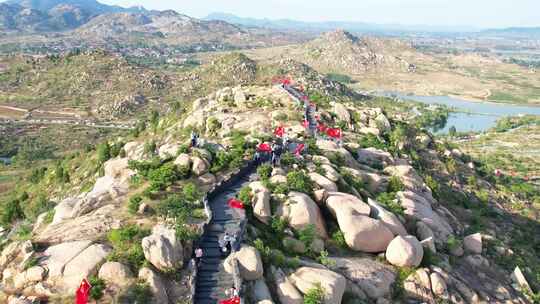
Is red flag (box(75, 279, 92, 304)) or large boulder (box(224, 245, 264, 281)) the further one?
large boulder (box(224, 245, 264, 281))

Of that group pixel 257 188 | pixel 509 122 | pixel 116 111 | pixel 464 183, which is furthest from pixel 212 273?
pixel 509 122

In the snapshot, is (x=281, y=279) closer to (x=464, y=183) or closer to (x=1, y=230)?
(x=1, y=230)

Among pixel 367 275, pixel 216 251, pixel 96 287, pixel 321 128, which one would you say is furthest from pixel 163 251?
pixel 321 128

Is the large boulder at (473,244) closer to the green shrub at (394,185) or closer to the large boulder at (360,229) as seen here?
the green shrub at (394,185)

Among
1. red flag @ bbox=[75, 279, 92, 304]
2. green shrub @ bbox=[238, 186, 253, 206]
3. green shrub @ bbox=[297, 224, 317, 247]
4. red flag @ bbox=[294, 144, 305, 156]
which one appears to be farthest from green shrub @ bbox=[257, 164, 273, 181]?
red flag @ bbox=[75, 279, 92, 304]

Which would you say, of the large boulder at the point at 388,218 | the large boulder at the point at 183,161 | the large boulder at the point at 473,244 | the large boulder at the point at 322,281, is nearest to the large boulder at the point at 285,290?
the large boulder at the point at 322,281

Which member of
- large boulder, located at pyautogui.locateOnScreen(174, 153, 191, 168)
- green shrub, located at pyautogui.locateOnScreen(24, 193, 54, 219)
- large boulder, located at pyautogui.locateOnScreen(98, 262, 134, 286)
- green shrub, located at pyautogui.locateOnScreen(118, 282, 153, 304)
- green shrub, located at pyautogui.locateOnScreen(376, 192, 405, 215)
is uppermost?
large boulder, located at pyautogui.locateOnScreen(174, 153, 191, 168)

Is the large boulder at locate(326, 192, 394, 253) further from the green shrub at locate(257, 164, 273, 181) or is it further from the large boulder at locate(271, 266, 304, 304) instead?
the large boulder at locate(271, 266, 304, 304)
